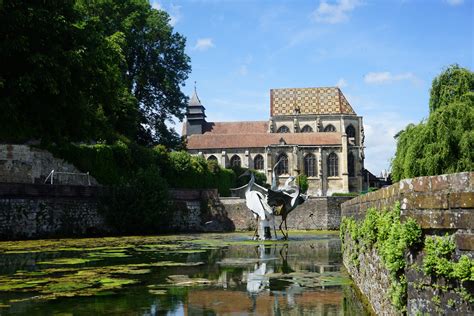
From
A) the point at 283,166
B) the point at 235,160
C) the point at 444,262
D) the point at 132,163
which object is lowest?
the point at 444,262

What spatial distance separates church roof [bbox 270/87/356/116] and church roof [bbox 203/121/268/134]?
3.38 m

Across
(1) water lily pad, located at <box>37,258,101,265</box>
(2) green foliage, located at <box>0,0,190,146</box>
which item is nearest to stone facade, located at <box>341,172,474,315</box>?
(1) water lily pad, located at <box>37,258,101,265</box>

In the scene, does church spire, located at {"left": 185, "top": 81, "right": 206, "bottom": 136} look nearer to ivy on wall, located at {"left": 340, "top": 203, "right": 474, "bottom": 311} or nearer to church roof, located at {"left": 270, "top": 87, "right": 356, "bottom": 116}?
church roof, located at {"left": 270, "top": 87, "right": 356, "bottom": 116}

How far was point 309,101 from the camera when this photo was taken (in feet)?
282

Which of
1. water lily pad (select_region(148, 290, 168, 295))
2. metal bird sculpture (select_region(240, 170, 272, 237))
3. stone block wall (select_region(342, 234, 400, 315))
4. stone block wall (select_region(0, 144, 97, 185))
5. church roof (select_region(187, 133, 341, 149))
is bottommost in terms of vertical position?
water lily pad (select_region(148, 290, 168, 295))

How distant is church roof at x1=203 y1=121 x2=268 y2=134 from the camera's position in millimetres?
80812

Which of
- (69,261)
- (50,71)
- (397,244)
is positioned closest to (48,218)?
(50,71)

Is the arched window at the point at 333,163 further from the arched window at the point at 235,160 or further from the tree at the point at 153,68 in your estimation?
the tree at the point at 153,68

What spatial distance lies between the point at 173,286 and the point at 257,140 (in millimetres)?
65611

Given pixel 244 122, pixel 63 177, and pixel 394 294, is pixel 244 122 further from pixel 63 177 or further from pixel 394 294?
pixel 394 294

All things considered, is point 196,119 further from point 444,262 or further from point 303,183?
point 444,262

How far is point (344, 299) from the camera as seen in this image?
802 cm

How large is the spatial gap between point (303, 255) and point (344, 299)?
25.7 ft

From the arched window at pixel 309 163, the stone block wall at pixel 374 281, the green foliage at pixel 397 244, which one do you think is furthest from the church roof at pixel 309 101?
the green foliage at pixel 397 244
